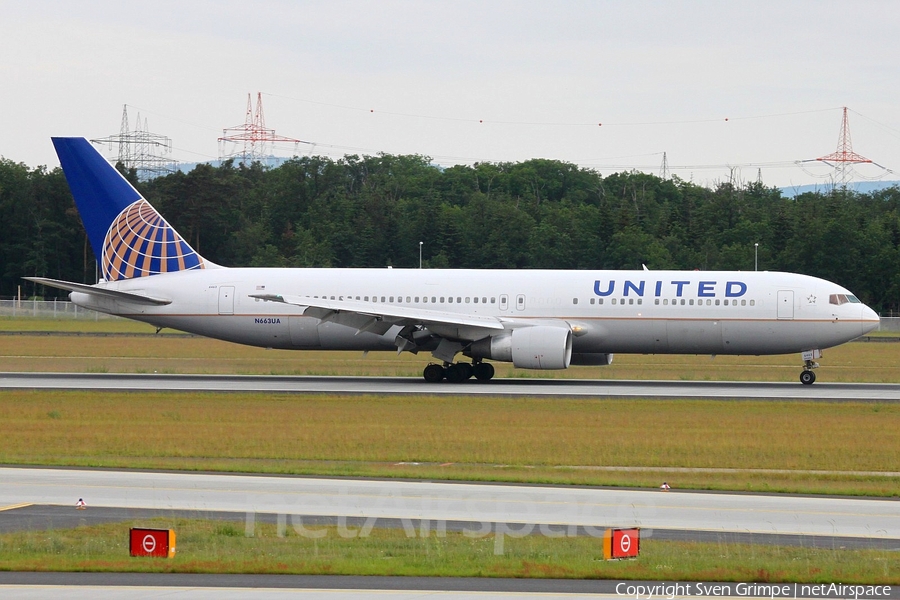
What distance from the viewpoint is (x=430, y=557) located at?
12.1 meters

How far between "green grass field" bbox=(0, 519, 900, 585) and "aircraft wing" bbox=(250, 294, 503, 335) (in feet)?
73.7

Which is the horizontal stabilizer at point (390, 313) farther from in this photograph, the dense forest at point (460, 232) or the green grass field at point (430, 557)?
the dense forest at point (460, 232)

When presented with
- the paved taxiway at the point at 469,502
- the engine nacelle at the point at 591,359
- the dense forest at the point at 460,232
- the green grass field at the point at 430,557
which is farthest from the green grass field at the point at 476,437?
the dense forest at the point at 460,232

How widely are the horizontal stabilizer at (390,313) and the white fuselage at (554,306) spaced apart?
1.88 feet

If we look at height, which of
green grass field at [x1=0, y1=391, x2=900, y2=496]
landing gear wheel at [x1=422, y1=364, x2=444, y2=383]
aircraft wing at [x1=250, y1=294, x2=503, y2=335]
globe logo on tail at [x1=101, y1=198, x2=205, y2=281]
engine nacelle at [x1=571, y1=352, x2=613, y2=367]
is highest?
globe logo on tail at [x1=101, y1=198, x2=205, y2=281]

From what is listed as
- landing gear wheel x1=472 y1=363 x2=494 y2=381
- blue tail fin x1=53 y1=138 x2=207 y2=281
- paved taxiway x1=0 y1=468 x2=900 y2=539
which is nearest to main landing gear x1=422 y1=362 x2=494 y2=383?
landing gear wheel x1=472 y1=363 x2=494 y2=381

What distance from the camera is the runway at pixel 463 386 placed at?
33250 millimetres

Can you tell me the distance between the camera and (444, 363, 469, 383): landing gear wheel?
3794 centimetres

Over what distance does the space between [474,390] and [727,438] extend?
12075 millimetres

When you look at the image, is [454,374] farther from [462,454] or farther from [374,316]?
[462,454]

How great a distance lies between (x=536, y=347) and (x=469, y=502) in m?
20.3

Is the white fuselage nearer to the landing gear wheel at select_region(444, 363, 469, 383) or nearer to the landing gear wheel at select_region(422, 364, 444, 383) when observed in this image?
the landing gear wheel at select_region(444, 363, 469, 383)

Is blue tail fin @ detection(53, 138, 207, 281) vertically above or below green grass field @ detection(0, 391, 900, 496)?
above

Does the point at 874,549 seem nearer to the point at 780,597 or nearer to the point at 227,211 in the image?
the point at 780,597
